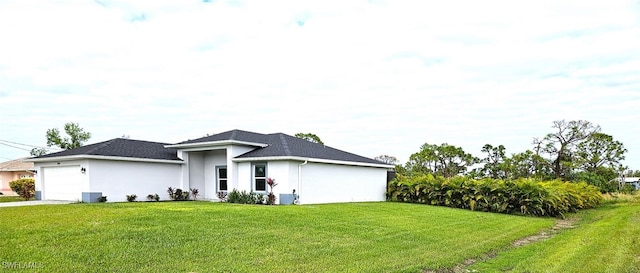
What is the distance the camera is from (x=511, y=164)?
3309 cm

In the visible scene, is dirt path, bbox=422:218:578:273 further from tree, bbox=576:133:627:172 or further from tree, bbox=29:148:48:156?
tree, bbox=29:148:48:156

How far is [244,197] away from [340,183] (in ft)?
14.6

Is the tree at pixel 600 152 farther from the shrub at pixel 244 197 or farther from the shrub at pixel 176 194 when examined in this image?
the shrub at pixel 176 194

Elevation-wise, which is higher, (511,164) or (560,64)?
(560,64)

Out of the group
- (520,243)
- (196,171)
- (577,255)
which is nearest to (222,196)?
(196,171)

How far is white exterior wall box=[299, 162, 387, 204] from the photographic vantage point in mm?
18219

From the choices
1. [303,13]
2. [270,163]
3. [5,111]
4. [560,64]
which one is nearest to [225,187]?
[270,163]

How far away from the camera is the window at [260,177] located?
18281 millimetres

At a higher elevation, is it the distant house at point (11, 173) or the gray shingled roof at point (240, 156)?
the gray shingled roof at point (240, 156)

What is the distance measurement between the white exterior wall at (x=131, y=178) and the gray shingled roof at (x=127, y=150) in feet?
1.15

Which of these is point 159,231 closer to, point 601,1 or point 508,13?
point 508,13

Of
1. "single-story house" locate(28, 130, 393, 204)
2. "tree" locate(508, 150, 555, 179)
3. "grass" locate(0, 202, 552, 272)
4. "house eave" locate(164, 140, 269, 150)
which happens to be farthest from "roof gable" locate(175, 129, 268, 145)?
"tree" locate(508, 150, 555, 179)

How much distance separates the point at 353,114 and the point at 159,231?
20.7m

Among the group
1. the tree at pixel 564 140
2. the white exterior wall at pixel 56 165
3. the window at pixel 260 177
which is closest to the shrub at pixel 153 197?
the white exterior wall at pixel 56 165
